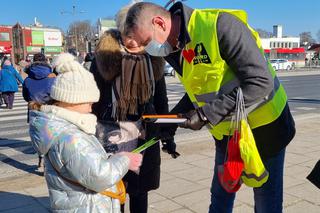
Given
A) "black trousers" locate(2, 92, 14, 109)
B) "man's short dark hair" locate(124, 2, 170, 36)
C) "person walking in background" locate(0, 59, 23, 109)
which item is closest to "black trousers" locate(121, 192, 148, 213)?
"man's short dark hair" locate(124, 2, 170, 36)

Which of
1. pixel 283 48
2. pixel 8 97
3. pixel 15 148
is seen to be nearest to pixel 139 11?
pixel 15 148

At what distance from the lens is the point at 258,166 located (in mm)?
2053

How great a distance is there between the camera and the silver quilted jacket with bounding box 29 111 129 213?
1979 millimetres

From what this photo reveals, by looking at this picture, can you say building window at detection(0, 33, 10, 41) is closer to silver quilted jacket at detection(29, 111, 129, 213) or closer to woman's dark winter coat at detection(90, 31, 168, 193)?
woman's dark winter coat at detection(90, 31, 168, 193)

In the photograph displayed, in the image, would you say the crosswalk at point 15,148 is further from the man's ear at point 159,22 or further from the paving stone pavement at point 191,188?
the man's ear at point 159,22

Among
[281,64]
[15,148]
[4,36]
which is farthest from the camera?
[4,36]

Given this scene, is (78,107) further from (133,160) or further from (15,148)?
(15,148)

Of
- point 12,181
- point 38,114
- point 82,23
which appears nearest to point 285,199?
point 38,114

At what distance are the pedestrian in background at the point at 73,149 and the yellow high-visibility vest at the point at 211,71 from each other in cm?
56

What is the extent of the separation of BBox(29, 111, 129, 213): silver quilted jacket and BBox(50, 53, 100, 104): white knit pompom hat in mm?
135

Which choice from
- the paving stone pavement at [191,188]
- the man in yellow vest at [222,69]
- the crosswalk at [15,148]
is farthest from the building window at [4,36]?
the man in yellow vest at [222,69]

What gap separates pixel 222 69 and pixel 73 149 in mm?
881

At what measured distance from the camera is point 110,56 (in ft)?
9.02

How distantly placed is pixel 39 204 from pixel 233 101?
9.11 ft
